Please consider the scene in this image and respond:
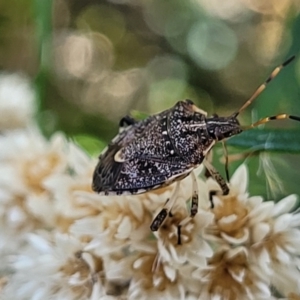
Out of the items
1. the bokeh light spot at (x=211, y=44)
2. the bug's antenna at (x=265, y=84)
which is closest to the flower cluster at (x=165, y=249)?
the bug's antenna at (x=265, y=84)

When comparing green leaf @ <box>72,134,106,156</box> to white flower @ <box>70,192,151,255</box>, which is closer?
white flower @ <box>70,192,151,255</box>

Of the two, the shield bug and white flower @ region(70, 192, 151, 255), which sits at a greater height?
the shield bug

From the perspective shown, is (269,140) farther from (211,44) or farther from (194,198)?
(211,44)

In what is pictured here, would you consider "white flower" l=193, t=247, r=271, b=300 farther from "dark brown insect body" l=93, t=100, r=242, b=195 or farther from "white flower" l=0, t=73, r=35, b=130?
"white flower" l=0, t=73, r=35, b=130

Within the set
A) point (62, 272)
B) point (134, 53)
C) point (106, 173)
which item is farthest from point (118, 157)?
point (134, 53)

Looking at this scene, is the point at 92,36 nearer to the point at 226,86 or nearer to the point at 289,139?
the point at 226,86

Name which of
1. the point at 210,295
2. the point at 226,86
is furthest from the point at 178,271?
the point at 226,86

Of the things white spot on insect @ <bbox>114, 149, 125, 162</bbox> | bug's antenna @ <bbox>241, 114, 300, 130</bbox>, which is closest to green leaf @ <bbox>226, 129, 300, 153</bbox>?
bug's antenna @ <bbox>241, 114, 300, 130</bbox>
